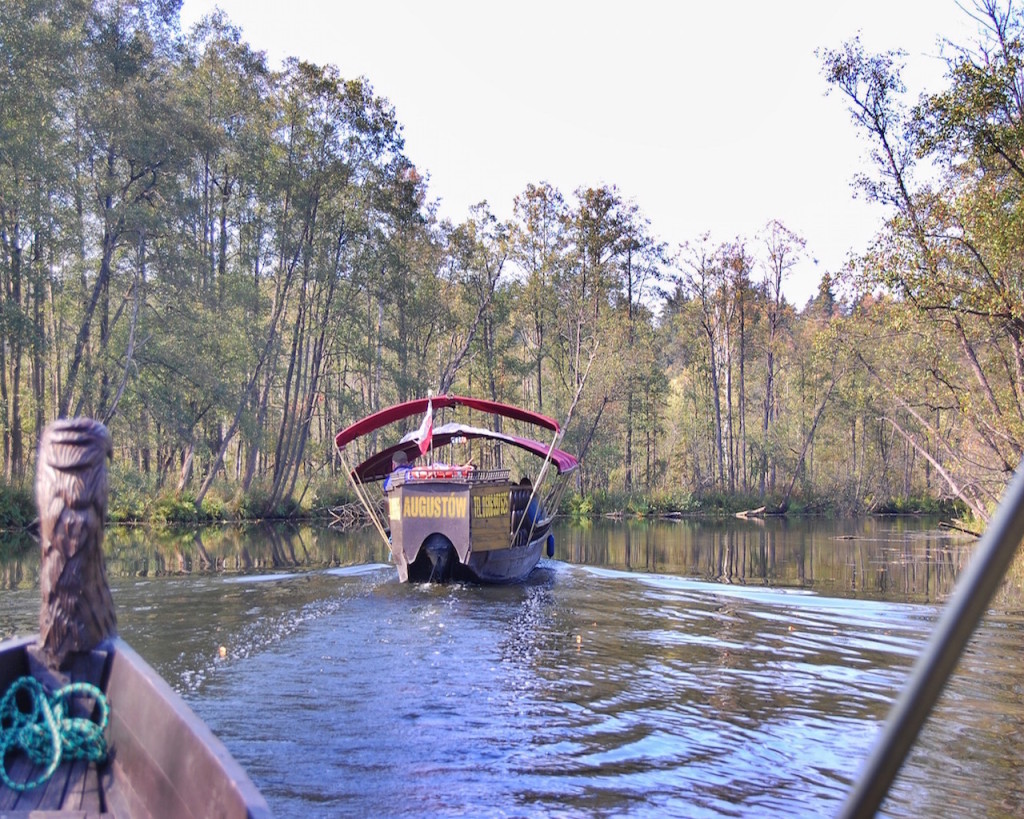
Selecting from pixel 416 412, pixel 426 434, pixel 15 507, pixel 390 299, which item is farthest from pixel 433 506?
pixel 390 299

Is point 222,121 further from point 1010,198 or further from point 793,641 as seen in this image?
point 793,641

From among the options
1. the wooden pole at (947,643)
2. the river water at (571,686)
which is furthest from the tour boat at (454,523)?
the wooden pole at (947,643)

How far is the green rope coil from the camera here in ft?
12.9

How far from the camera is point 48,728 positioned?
398 cm

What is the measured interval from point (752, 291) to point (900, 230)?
30189 millimetres

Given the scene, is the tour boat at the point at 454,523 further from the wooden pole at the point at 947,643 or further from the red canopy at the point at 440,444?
the wooden pole at the point at 947,643

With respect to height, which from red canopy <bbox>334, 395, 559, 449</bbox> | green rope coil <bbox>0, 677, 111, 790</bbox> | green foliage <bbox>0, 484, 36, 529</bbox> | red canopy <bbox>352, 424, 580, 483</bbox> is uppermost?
red canopy <bbox>334, 395, 559, 449</bbox>

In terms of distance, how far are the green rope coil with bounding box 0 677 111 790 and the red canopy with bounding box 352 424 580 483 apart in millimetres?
14324

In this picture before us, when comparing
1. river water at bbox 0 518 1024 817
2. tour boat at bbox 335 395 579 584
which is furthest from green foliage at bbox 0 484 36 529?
tour boat at bbox 335 395 579 584

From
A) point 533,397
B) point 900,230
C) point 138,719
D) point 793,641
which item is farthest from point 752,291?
point 138,719

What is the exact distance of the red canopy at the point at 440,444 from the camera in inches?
737

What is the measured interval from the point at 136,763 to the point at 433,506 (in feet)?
38.4

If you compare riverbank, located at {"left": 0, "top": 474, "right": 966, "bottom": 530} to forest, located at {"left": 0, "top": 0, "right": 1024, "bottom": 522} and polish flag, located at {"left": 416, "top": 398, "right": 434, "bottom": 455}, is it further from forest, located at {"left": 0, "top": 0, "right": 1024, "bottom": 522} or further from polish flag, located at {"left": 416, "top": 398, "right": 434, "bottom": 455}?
polish flag, located at {"left": 416, "top": 398, "right": 434, "bottom": 455}

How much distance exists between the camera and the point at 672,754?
22.5ft
